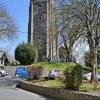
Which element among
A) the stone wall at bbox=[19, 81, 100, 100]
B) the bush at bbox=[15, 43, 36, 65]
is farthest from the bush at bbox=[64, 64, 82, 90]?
the bush at bbox=[15, 43, 36, 65]

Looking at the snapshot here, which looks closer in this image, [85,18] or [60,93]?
[60,93]

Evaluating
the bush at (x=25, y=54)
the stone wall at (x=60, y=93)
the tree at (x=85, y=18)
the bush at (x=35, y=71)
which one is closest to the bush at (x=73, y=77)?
the stone wall at (x=60, y=93)

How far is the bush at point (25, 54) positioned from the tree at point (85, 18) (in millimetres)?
39642

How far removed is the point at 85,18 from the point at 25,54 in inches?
1577

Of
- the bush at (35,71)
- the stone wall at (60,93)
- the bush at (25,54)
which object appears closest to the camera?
the stone wall at (60,93)

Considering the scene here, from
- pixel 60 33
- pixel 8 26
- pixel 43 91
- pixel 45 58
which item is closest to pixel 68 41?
pixel 60 33

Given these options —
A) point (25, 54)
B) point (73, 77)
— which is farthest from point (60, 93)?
point (25, 54)

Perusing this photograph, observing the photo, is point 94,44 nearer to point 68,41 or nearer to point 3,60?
point 68,41

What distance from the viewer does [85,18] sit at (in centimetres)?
3262

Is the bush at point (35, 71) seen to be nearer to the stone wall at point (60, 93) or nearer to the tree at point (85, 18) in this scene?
the stone wall at point (60, 93)

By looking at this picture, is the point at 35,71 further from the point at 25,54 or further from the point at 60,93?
the point at 25,54

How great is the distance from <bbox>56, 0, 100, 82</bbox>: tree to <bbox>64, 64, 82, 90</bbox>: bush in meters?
9.44

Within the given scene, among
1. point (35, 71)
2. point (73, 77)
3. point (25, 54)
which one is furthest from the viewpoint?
point (25, 54)

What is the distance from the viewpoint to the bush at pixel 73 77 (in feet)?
72.7
